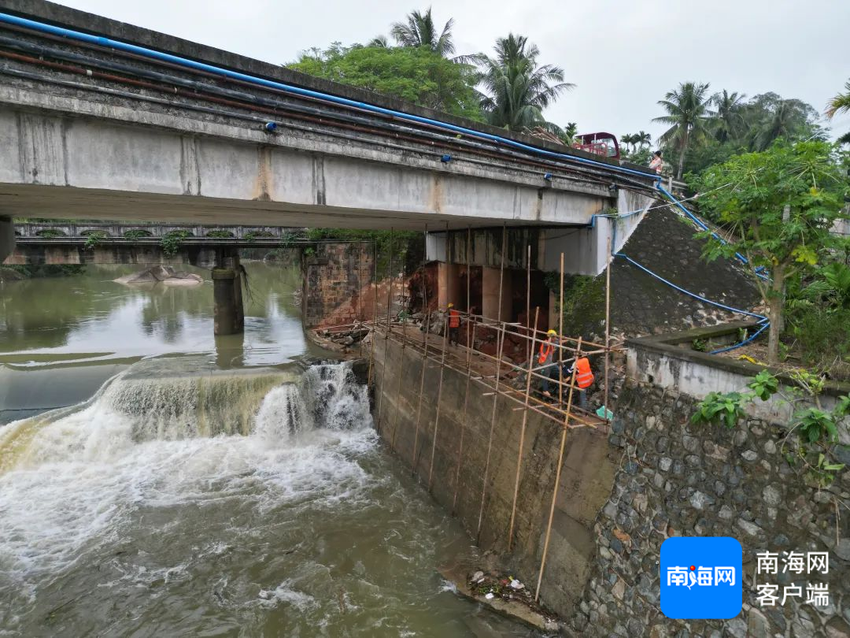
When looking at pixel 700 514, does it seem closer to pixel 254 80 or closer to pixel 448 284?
pixel 254 80

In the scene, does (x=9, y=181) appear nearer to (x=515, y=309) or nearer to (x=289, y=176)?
(x=289, y=176)

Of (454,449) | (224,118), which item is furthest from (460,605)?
(224,118)

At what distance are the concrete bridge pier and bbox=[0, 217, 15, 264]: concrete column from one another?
9.71 m

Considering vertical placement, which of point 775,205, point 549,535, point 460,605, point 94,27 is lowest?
point 460,605

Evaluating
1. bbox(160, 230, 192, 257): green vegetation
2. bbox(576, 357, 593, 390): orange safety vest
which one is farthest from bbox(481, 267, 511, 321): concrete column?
bbox(160, 230, 192, 257): green vegetation

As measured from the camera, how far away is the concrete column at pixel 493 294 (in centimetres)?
1350

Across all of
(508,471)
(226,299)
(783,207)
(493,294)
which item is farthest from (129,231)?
(783,207)

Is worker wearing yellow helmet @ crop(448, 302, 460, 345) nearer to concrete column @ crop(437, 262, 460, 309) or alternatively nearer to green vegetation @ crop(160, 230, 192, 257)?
concrete column @ crop(437, 262, 460, 309)

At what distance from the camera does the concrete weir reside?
254 inches

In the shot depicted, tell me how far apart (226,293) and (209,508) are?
1202 centimetres

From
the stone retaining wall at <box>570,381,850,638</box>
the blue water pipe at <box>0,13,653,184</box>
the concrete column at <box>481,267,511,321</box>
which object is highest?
the blue water pipe at <box>0,13,653,184</box>

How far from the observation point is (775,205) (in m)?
5.93

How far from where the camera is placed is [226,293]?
20188mm

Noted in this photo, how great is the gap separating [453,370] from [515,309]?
4156 mm
